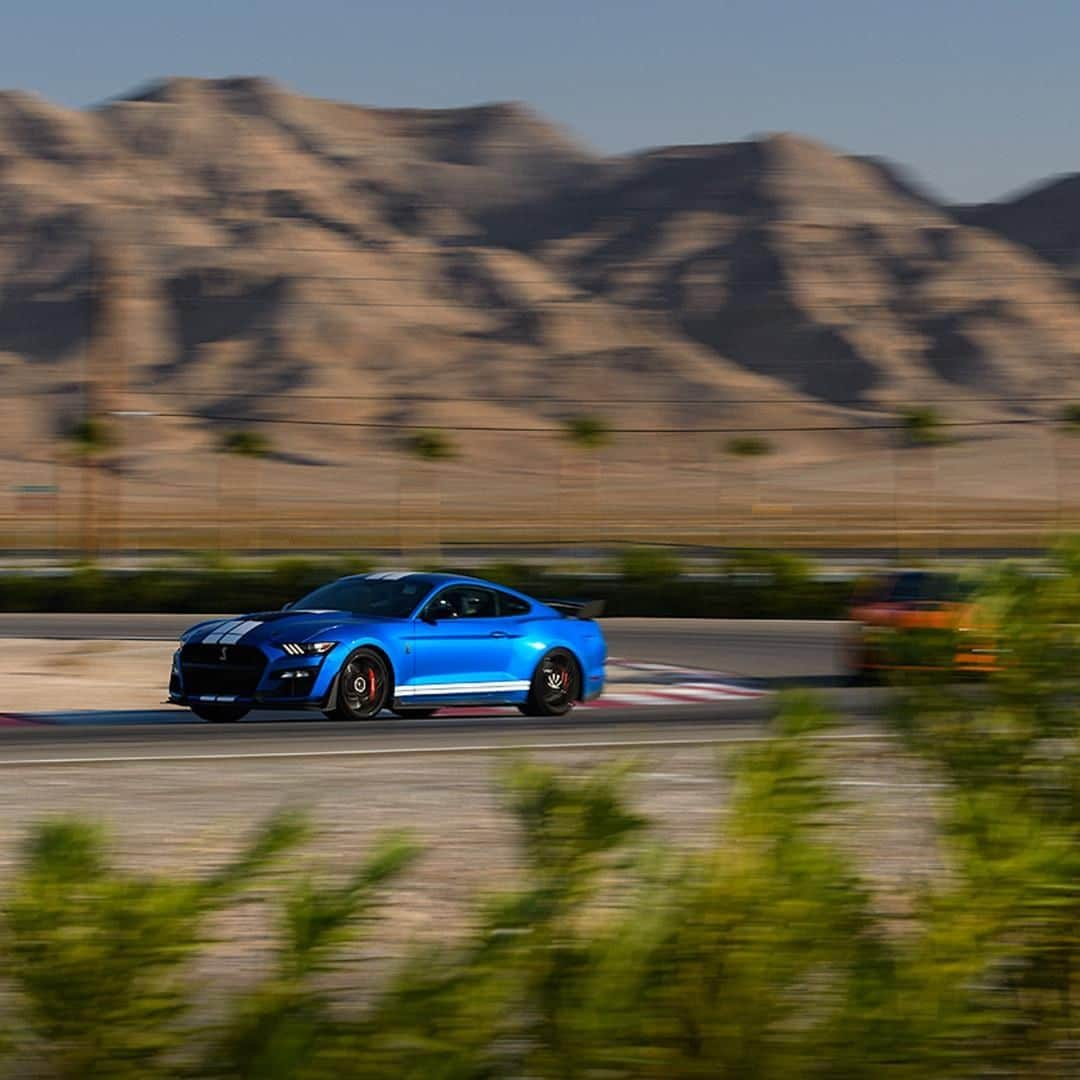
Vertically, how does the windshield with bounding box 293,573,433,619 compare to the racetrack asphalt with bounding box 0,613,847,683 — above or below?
above

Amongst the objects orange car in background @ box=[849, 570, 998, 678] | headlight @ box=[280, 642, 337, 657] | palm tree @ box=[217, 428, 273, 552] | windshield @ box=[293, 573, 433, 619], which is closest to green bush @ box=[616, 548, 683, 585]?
windshield @ box=[293, 573, 433, 619]

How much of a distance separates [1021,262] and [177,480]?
7529 cm

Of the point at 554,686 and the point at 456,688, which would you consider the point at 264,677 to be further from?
the point at 554,686

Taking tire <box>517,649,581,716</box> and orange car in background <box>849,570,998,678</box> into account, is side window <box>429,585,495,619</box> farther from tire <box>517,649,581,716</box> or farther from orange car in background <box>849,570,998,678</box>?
orange car in background <box>849,570,998,678</box>

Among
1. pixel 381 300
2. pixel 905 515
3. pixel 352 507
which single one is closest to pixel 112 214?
pixel 381 300

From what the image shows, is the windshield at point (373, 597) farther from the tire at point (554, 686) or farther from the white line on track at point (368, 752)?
the white line on track at point (368, 752)

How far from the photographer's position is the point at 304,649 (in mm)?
16281

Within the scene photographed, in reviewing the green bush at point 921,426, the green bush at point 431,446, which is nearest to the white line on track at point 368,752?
the green bush at point 431,446

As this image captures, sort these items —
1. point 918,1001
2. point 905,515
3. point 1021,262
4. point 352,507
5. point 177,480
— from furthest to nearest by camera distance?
1. point 1021,262
2. point 177,480
3. point 352,507
4. point 905,515
5. point 918,1001

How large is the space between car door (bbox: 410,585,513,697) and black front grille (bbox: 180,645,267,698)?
4.84ft

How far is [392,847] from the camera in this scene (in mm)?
3814

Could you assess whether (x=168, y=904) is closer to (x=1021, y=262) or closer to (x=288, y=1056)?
(x=288, y=1056)

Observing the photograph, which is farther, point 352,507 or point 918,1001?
point 352,507

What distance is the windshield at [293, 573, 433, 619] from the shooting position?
17.4m
